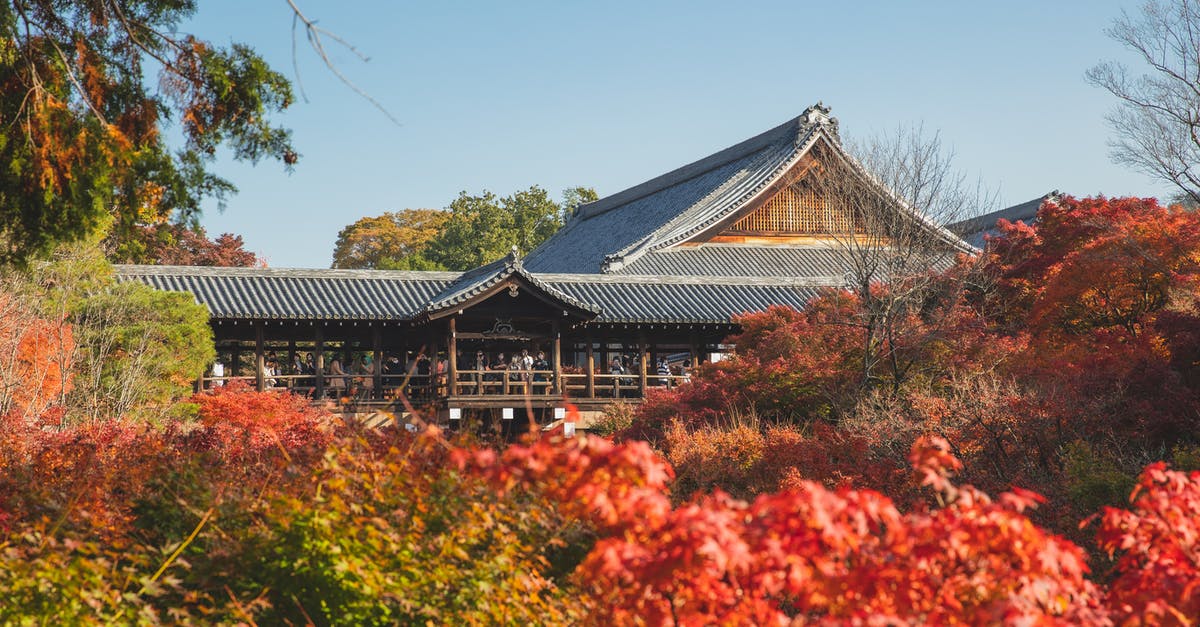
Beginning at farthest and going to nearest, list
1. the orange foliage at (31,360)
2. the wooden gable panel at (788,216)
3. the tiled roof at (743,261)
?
the wooden gable panel at (788,216)
the tiled roof at (743,261)
the orange foliage at (31,360)

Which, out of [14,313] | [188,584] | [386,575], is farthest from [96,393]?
[386,575]

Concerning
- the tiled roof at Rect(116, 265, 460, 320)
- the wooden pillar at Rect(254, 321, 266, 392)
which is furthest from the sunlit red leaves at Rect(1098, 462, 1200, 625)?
the tiled roof at Rect(116, 265, 460, 320)

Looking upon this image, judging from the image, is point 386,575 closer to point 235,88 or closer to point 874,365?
point 235,88

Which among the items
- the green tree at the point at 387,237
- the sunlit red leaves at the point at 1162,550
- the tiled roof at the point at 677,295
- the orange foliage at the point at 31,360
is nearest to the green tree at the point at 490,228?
the green tree at the point at 387,237

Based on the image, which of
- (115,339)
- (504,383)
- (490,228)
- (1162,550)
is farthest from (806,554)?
(490,228)

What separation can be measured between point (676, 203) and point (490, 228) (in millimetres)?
18368

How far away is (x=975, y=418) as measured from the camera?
12.3 metres

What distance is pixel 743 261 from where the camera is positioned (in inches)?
1320

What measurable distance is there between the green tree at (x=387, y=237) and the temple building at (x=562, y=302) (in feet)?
88.9

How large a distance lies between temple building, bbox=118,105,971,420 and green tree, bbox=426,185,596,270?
20.7 meters

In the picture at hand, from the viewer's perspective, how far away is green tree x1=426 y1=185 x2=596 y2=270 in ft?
181

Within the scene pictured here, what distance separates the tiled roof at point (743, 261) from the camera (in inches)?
1281

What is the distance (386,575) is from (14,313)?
14031mm

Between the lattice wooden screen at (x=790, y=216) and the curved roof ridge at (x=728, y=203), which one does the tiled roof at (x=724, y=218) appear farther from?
the lattice wooden screen at (x=790, y=216)
